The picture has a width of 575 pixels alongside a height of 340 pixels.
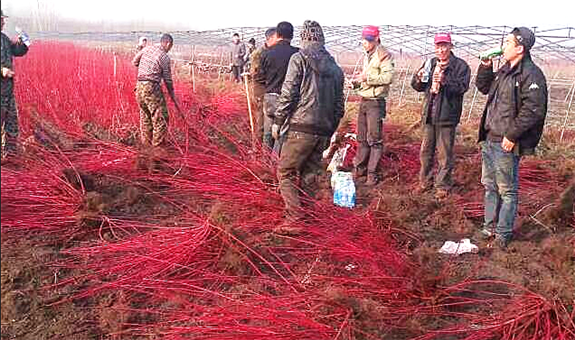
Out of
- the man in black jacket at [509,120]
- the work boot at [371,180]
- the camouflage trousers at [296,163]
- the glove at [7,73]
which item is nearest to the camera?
the man in black jacket at [509,120]

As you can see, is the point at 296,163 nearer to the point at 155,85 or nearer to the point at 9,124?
the point at 155,85

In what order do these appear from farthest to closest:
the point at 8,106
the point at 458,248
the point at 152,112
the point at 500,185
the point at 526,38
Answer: the point at 152,112, the point at 8,106, the point at 458,248, the point at 500,185, the point at 526,38

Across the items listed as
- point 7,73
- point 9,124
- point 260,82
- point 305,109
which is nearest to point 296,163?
point 305,109

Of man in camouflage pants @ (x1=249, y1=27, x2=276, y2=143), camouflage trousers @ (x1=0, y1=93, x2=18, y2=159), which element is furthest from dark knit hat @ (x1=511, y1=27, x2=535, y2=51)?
camouflage trousers @ (x1=0, y1=93, x2=18, y2=159)

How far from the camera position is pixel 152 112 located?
20.7 feet

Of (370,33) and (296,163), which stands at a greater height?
(370,33)

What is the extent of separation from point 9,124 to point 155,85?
171 cm

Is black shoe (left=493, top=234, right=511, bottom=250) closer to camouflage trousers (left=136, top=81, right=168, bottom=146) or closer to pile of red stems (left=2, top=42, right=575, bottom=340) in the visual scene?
pile of red stems (left=2, top=42, right=575, bottom=340)

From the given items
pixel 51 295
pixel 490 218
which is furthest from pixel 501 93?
pixel 51 295

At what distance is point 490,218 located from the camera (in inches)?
169

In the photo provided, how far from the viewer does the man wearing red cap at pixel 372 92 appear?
5.50 meters

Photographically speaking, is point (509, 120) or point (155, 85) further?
point (155, 85)

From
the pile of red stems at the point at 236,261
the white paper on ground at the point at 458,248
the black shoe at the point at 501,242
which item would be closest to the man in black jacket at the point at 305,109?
the pile of red stems at the point at 236,261

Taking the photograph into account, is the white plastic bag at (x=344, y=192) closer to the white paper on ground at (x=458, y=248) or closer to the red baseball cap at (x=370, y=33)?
the white paper on ground at (x=458, y=248)
